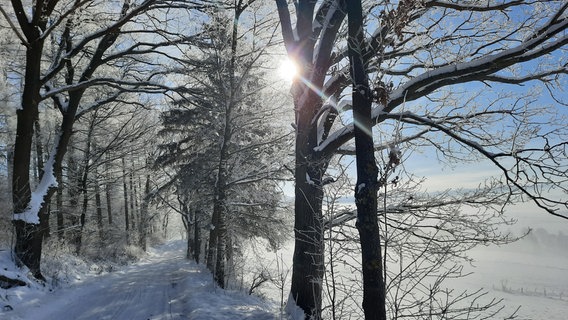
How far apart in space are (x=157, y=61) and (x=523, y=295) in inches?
2196

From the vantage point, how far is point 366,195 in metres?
3.43

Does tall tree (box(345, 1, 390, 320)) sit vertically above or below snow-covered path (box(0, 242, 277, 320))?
above

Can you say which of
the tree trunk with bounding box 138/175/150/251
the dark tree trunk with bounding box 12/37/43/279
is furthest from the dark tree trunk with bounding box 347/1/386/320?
the tree trunk with bounding box 138/175/150/251

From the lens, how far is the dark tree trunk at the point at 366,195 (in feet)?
11.2

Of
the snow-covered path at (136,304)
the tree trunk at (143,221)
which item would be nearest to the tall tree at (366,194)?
the snow-covered path at (136,304)

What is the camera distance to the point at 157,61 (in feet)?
38.3

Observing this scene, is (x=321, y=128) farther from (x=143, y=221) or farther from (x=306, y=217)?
(x=143, y=221)

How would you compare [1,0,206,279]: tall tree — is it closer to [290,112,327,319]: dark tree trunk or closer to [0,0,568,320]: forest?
[0,0,568,320]: forest

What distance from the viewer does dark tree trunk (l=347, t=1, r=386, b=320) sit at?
11.2 feet

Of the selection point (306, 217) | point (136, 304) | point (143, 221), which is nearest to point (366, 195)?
point (306, 217)

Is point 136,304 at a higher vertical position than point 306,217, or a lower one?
lower

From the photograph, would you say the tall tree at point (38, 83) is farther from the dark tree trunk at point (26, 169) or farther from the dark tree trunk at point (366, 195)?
the dark tree trunk at point (366, 195)

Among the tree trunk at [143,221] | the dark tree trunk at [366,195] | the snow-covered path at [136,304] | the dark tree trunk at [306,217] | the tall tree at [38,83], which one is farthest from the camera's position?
the tree trunk at [143,221]

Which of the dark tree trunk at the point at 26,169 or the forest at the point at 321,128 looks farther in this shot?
the dark tree trunk at the point at 26,169
